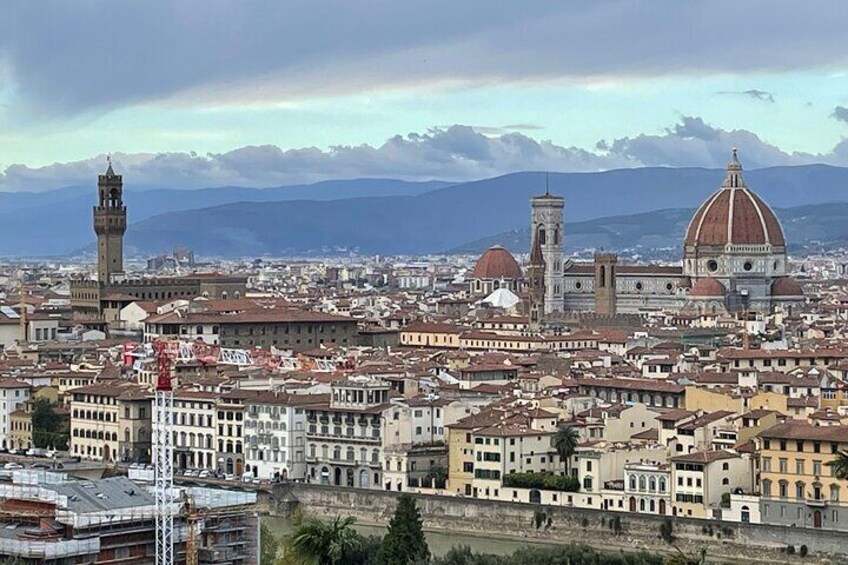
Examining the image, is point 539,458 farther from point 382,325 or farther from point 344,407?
point 382,325

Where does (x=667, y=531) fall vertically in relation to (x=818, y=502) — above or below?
below

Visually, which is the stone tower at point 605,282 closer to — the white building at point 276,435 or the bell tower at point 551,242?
the bell tower at point 551,242

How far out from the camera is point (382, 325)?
81312mm

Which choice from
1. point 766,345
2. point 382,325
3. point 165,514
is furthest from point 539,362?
point 165,514

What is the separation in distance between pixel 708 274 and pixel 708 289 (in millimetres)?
4016

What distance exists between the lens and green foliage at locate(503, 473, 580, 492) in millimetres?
42719

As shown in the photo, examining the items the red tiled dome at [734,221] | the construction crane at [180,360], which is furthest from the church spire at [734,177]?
the construction crane at [180,360]

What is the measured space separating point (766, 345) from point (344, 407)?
69.6 ft

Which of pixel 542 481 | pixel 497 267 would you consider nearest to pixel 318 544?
pixel 542 481

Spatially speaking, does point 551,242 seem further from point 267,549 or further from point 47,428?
point 267,549

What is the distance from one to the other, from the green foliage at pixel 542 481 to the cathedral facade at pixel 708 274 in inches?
1857

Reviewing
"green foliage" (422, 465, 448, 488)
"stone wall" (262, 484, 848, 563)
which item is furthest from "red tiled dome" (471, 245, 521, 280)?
"stone wall" (262, 484, 848, 563)

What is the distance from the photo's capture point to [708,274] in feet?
313

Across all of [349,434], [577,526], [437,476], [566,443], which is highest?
[566,443]
